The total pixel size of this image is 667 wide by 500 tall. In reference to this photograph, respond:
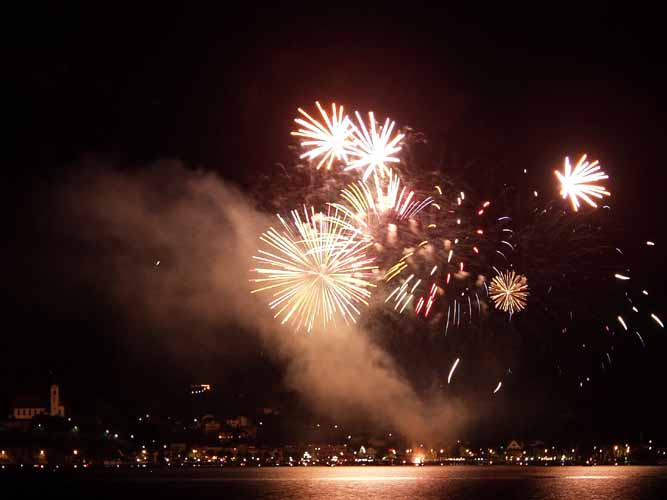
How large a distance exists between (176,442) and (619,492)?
82706mm

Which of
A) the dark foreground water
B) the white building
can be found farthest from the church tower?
the dark foreground water

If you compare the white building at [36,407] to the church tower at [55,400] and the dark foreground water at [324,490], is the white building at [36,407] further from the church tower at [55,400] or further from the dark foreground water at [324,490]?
the dark foreground water at [324,490]

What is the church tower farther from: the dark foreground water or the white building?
the dark foreground water

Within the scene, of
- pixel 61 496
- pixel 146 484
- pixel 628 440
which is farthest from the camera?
pixel 628 440

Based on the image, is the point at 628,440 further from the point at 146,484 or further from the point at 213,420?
the point at 146,484

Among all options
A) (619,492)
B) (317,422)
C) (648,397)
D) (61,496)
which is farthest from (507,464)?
(61,496)

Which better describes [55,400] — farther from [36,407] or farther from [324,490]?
[324,490]

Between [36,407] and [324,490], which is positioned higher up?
[36,407]

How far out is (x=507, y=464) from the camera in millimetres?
139375

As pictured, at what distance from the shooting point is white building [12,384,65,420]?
372 ft

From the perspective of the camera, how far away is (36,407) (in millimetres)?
114500

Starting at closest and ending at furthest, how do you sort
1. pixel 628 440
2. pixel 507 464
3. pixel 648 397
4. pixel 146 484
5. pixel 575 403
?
pixel 146 484 < pixel 648 397 < pixel 575 403 < pixel 628 440 < pixel 507 464

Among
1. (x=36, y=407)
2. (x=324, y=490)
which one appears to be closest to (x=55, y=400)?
(x=36, y=407)

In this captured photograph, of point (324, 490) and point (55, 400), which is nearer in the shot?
point (324, 490)
